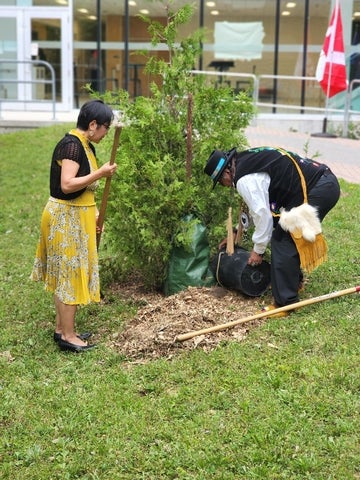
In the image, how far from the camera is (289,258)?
4.70 metres

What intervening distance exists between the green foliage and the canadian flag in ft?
32.1

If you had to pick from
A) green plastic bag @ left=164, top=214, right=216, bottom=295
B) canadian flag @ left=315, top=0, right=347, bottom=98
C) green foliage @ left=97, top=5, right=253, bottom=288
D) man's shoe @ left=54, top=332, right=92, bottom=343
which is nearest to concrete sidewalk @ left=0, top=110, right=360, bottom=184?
canadian flag @ left=315, top=0, right=347, bottom=98

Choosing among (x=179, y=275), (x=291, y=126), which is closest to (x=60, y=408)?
(x=179, y=275)

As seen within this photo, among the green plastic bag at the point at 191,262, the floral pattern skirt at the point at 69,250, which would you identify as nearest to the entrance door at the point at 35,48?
the green plastic bag at the point at 191,262

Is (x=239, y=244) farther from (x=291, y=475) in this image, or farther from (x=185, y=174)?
(x=291, y=475)

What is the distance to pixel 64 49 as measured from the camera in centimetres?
1756

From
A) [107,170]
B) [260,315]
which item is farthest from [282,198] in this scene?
[107,170]

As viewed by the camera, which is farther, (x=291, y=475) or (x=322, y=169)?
(x=322, y=169)

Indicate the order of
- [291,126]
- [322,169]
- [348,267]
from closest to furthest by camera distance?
[322,169], [348,267], [291,126]

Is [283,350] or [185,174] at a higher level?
[185,174]

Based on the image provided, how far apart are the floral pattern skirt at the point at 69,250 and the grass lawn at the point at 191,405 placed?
451mm

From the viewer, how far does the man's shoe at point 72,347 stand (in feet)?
14.6

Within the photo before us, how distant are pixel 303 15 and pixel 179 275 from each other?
14.1m

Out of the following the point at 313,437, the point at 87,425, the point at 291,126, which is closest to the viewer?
the point at 313,437
